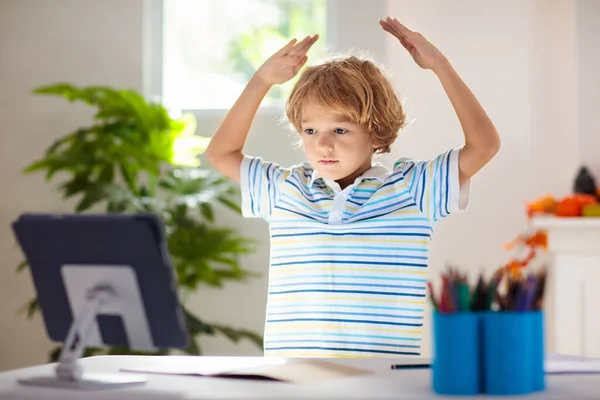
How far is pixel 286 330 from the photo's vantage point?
5.85 ft

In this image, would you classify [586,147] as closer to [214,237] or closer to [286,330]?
[214,237]

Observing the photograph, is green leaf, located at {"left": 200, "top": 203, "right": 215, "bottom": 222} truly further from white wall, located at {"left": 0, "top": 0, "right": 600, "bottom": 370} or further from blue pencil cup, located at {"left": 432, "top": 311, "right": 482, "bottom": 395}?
blue pencil cup, located at {"left": 432, "top": 311, "right": 482, "bottom": 395}

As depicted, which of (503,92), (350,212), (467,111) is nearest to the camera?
(467,111)

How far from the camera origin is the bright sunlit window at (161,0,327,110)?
4.32 m

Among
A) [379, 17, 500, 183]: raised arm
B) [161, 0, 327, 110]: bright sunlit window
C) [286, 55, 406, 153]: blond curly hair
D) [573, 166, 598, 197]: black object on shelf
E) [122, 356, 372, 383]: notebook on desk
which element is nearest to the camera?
[122, 356, 372, 383]: notebook on desk

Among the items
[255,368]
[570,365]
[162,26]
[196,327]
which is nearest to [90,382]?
[255,368]

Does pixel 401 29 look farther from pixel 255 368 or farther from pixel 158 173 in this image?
pixel 158 173

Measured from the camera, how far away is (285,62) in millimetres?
1812

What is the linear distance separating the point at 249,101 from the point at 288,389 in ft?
2.81

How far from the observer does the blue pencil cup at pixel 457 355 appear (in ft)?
3.55

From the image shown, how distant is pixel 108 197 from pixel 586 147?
2084 mm

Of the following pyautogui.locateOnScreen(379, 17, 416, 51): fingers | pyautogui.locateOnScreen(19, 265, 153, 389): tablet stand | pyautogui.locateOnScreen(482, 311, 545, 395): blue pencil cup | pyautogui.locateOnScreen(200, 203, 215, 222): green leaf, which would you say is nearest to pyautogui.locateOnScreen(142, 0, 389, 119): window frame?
pyautogui.locateOnScreen(200, 203, 215, 222): green leaf

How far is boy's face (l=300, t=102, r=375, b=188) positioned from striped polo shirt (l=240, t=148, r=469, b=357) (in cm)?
5

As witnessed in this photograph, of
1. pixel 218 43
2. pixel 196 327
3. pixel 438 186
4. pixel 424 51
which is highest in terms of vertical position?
pixel 218 43
